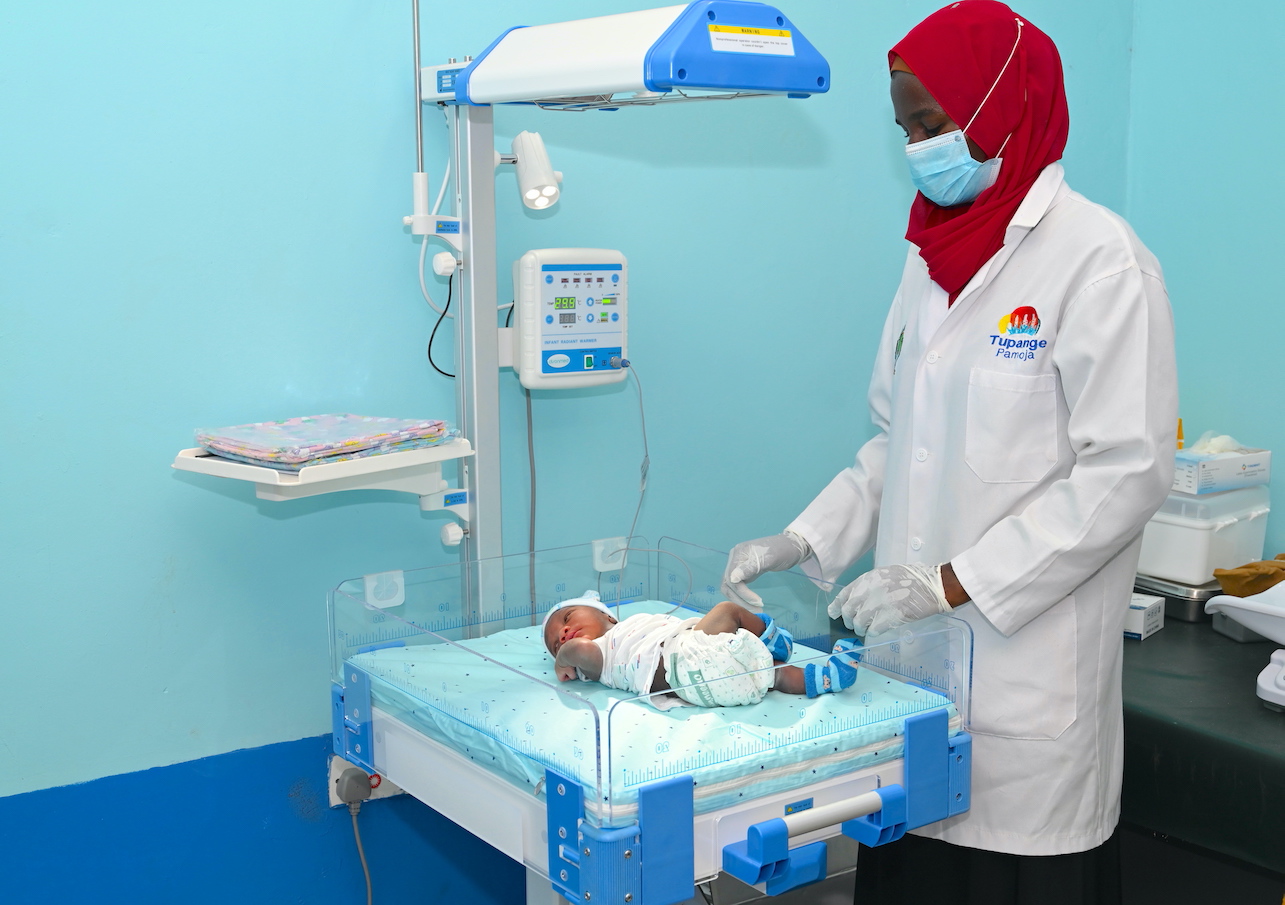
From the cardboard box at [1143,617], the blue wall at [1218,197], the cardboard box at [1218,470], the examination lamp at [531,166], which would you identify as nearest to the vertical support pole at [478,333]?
the examination lamp at [531,166]

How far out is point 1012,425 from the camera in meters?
1.53

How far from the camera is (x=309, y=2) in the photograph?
75.9 inches

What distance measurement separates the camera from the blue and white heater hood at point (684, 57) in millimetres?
1363

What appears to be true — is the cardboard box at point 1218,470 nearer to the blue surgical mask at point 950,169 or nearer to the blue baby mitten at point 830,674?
the blue surgical mask at point 950,169

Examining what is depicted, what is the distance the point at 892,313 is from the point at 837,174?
0.82 metres

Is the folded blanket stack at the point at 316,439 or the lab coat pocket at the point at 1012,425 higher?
the lab coat pocket at the point at 1012,425

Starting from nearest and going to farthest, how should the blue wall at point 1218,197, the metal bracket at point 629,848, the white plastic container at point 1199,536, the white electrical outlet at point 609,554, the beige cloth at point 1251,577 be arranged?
the metal bracket at point 629,848
the white electrical outlet at point 609,554
the beige cloth at point 1251,577
the white plastic container at point 1199,536
the blue wall at point 1218,197

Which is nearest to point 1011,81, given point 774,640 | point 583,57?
point 583,57

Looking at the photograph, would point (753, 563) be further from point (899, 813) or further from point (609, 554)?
point (899, 813)

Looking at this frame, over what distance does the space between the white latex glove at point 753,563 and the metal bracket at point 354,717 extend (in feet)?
1.87

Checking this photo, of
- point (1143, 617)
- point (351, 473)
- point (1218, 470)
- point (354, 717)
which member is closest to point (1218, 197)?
point (1218, 470)

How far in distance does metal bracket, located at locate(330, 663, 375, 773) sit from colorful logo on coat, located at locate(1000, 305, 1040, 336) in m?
1.00

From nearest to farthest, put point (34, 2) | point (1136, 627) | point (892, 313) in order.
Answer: point (34, 2) < point (892, 313) < point (1136, 627)

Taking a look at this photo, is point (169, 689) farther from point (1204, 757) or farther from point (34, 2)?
point (1204, 757)
